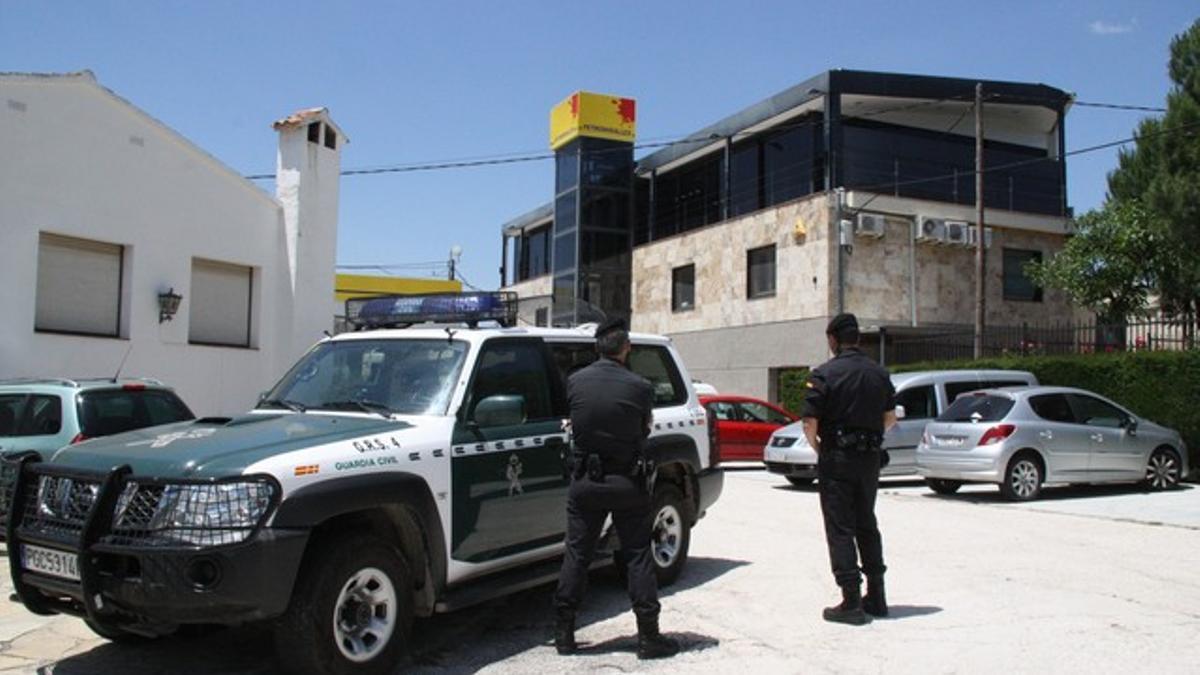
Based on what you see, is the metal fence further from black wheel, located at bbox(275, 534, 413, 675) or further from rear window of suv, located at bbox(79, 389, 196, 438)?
black wheel, located at bbox(275, 534, 413, 675)

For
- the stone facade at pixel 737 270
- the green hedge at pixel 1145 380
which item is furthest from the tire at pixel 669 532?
the stone facade at pixel 737 270

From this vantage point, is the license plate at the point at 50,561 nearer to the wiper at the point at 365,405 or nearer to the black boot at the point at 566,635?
the wiper at the point at 365,405

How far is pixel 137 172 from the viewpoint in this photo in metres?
15.5

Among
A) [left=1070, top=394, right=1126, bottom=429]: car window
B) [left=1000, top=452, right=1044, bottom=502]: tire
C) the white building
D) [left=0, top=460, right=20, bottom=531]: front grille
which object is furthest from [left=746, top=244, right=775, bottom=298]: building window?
[left=0, top=460, right=20, bottom=531]: front grille

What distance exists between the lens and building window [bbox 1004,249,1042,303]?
27.1 m

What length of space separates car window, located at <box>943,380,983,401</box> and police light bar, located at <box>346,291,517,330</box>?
10988mm

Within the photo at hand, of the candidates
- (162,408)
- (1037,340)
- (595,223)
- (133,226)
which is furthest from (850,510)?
(595,223)

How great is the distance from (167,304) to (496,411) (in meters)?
11.6

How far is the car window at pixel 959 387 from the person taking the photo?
16016 millimetres

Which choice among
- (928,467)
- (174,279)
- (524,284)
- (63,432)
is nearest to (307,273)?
(174,279)

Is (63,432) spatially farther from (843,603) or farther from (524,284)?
(524,284)

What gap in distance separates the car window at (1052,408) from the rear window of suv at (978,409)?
1.33 feet

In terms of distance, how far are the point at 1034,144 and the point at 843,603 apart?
26.2m

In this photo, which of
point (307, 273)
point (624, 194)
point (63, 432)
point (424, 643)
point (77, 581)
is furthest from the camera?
point (624, 194)
